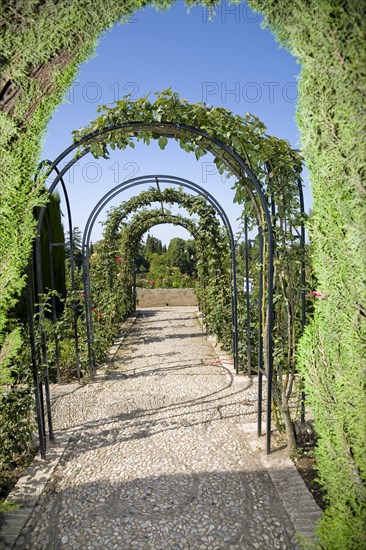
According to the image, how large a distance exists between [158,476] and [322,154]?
250 centimetres

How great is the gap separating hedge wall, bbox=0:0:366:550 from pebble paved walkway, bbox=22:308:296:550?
723mm

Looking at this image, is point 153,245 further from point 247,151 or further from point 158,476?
point 158,476

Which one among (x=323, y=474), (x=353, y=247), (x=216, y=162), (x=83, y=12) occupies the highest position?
(x=83, y=12)

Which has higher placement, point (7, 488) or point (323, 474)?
point (323, 474)

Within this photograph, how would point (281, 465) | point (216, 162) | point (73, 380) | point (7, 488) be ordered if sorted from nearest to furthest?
point (7, 488), point (281, 465), point (216, 162), point (73, 380)

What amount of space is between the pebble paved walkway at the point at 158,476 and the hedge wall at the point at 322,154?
723 mm

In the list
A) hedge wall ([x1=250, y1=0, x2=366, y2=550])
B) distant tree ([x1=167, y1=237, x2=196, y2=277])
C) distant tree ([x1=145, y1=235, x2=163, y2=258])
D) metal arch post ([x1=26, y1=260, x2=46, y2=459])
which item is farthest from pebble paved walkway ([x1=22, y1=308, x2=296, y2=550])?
distant tree ([x1=145, y1=235, x2=163, y2=258])

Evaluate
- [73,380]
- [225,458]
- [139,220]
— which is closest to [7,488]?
[225,458]

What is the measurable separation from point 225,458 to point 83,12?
124 inches

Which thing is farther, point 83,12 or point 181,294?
point 181,294

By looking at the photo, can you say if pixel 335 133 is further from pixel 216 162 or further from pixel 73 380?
pixel 73 380

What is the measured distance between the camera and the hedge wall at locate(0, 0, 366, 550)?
1.61 metres

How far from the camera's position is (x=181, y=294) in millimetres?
15547

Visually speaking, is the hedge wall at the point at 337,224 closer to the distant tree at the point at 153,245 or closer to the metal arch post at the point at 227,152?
the metal arch post at the point at 227,152
